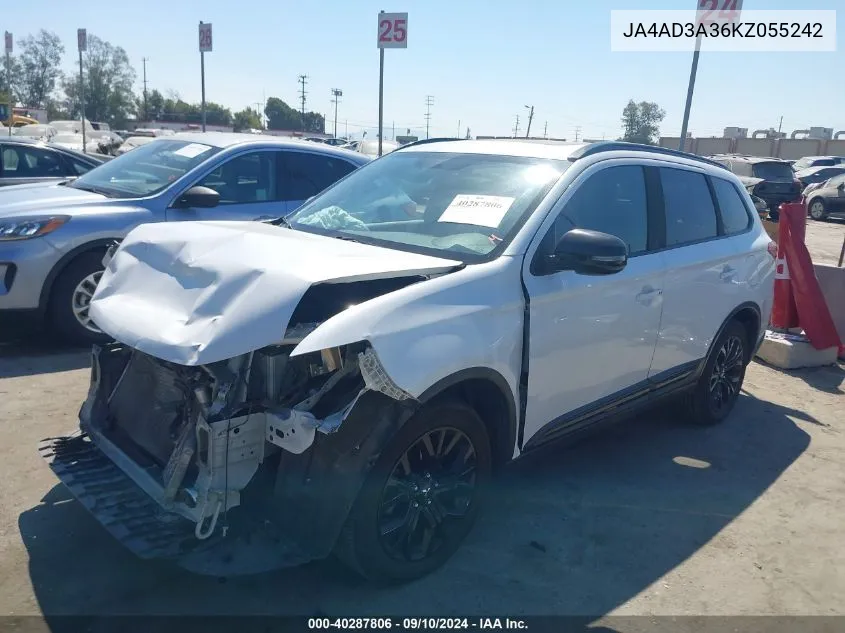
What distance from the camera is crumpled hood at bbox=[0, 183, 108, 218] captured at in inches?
231

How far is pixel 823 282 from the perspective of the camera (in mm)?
7680

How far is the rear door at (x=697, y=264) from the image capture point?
4.46m

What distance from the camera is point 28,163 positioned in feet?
29.7

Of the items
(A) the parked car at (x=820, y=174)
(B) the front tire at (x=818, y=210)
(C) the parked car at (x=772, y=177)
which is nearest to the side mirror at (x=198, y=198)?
(C) the parked car at (x=772, y=177)

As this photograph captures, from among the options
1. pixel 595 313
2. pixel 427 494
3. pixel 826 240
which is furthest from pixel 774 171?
pixel 427 494

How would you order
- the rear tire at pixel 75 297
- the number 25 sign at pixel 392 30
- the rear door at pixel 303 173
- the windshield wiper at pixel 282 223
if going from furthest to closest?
the number 25 sign at pixel 392 30 → the rear door at pixel 303 173 → the rear tire at pixel 75 297 → the windshield wiper at pixel 282 223

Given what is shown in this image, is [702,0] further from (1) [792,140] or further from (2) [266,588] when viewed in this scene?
(1) [792,140]

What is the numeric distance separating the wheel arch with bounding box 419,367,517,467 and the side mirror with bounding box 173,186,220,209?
11.8 feet

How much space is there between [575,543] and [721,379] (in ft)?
7.70

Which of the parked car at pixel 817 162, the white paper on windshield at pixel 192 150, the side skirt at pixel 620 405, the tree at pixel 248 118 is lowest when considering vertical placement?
the side skirt at pixel 620 405

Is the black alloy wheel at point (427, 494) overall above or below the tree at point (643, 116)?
below

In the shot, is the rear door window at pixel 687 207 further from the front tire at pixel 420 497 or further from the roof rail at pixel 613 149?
the front tire at pixel 420 497

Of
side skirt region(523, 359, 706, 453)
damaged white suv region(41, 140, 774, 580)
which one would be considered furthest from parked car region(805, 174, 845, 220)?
damaged white suv region(41, 140, 774, 580)

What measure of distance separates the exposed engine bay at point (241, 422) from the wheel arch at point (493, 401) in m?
0.36
